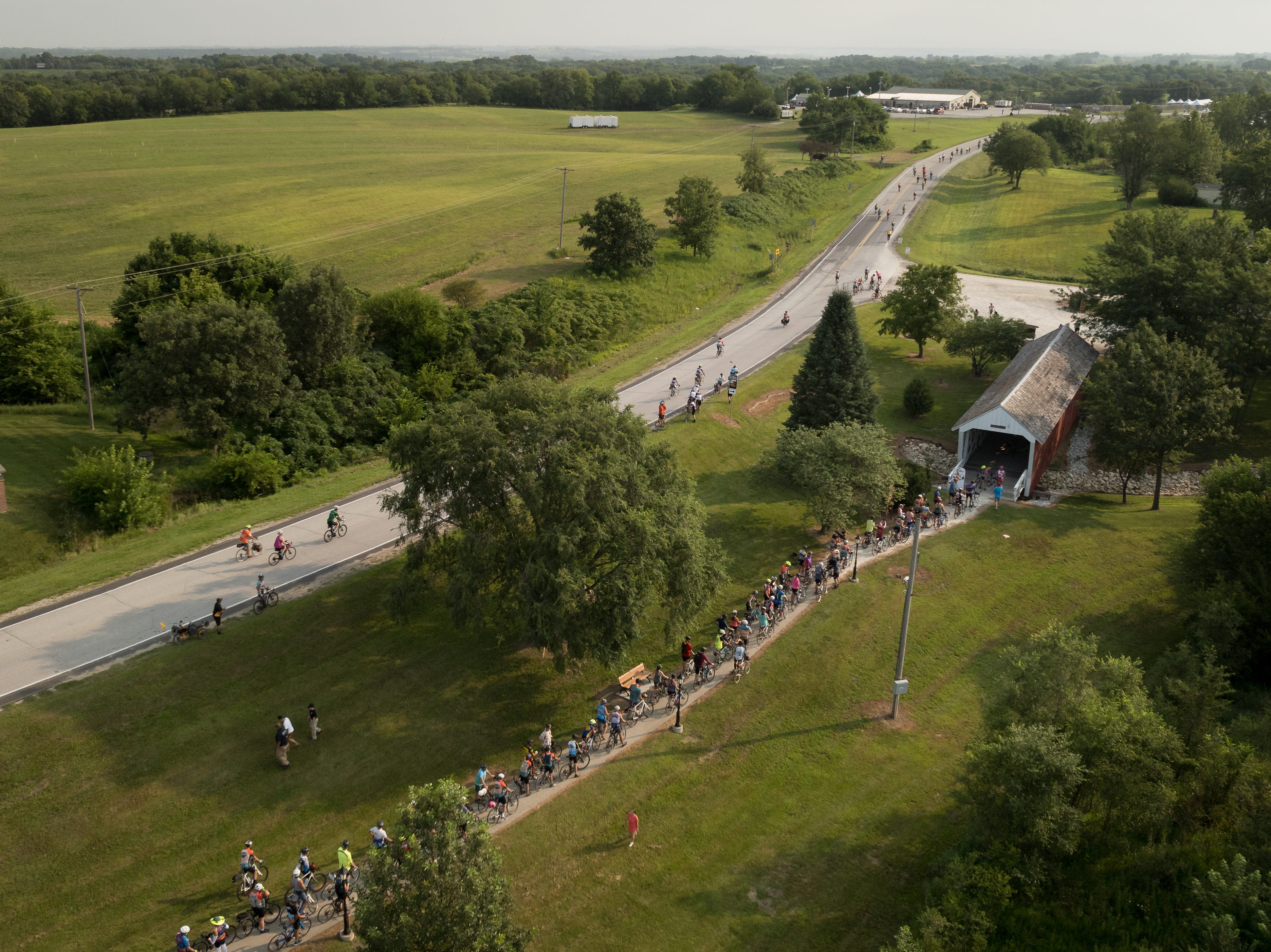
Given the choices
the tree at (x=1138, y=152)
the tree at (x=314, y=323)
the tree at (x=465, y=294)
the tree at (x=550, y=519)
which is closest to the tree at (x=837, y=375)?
the tree at (x=550, y=519)

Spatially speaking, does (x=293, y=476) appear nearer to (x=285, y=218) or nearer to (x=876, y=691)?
(x=876, y=691)

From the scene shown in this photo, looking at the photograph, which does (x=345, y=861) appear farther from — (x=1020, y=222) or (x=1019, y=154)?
(x=1019, y=154)

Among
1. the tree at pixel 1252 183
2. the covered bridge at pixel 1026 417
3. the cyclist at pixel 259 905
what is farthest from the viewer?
the tree at pixel 1252 183

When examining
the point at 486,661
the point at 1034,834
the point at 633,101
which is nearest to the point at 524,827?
the point at 486,661

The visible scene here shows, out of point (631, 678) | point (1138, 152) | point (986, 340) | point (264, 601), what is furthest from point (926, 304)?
point (1138, 152)

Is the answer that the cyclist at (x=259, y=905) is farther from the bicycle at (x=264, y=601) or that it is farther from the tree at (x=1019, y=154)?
the tree at (x=1019, y=154)

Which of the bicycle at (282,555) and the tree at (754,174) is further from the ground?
the tree at (754,174)
